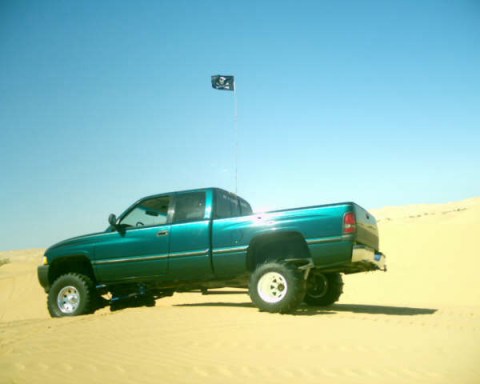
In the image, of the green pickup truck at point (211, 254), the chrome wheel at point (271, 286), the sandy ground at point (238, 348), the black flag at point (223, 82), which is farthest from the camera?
the black flag at point (223, 82)

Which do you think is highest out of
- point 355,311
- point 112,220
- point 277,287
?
point 112,220

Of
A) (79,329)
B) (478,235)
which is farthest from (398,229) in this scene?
(79,329)

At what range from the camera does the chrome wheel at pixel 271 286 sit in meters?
6.28

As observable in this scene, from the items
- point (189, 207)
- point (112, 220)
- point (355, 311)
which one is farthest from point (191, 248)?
point (355, 311)

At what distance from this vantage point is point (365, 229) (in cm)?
650

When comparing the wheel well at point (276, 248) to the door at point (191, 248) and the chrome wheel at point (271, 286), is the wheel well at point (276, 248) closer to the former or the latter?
the chrome wheel at point (271, 286)

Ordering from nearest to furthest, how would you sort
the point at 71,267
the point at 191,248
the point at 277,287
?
1. the point at 277,287
2. the point at 191,248
3. the point at 71,267

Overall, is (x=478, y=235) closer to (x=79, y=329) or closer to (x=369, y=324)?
(x=369, y=324)

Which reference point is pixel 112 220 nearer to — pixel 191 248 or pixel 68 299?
pixel 191 248

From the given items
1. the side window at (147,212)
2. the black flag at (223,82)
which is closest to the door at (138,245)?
the side window at (147,212)

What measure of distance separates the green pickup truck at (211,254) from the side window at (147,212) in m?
0.02

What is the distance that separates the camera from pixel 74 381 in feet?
11.0

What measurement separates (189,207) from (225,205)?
705 mm

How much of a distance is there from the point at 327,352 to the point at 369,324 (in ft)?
5.73
